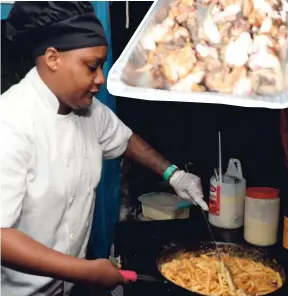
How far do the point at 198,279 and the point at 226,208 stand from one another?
0.43 m

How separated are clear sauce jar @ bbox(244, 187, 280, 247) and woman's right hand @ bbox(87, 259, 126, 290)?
653mm

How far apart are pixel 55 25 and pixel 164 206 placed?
105cm

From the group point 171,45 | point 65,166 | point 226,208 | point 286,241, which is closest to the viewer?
point 171,45

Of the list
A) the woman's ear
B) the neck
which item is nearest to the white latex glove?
the neck

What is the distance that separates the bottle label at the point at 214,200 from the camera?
2.13m

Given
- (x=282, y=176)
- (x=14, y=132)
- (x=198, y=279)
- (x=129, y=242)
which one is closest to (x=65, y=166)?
(x=14, y=132)

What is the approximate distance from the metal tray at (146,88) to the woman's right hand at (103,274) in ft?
1.90

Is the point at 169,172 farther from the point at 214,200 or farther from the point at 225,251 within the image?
the point at 225,251

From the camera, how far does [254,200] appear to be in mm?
2014

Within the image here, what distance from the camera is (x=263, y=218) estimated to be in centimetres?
200

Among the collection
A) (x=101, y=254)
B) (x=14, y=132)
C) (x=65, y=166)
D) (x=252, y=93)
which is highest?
(x=252, y=93)

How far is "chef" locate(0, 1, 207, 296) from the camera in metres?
1.53

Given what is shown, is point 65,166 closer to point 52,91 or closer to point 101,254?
point 52,91

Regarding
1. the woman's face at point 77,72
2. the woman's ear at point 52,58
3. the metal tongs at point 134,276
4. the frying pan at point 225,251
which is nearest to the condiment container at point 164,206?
the frying pan at point 225,251
